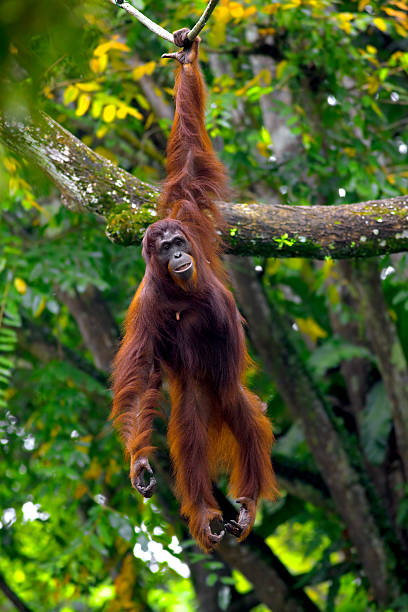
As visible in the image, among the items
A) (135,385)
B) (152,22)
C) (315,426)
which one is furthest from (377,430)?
(152,22)

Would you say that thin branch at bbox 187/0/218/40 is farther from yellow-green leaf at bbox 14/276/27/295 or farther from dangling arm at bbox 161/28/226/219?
yellow-green leaf at bbox 14/276/27/295

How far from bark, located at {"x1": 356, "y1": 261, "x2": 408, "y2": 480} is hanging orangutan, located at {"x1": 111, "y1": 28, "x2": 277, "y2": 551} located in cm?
288

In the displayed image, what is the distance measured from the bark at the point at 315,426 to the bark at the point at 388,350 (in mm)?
633

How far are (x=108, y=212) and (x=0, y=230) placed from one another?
3.22 meters

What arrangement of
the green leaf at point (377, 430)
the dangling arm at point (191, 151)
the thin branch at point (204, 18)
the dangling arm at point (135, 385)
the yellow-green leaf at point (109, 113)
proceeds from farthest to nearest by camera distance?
1. the green leaf at point (377, 430)
2. the yellow-green leaf at point (109, 113)
3. the dangling arm at point (191, 151)
4. the dangling arm at point (135, 385)
5. the thin branch at point (204, 18)

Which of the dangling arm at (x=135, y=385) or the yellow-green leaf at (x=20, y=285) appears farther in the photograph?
the yellow-green leaf at (x=20, y=285)

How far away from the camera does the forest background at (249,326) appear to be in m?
6.02

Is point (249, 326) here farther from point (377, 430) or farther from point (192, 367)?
point (192, 367)

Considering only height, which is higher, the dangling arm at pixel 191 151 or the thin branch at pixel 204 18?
the thin branch at pixel 204 18

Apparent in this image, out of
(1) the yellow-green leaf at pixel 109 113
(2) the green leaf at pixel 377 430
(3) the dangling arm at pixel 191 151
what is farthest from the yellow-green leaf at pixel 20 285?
(2) the green leaf at pixel 377 430

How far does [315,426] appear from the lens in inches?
271

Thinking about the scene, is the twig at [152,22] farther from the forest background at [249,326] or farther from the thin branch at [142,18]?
the forest background at [249,326]

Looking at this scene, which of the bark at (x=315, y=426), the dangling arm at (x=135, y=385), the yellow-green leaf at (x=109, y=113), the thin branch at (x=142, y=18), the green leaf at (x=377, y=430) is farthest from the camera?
the green leaf at (x=377, y=430)

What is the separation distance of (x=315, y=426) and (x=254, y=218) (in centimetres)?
341
